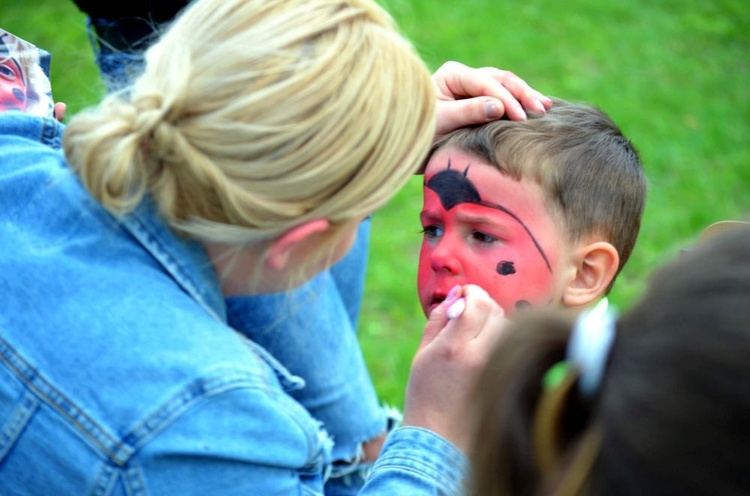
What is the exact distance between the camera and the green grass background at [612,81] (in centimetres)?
378

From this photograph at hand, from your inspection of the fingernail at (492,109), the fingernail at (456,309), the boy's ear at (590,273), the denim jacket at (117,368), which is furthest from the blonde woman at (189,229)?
the boy's ear at (590,273)

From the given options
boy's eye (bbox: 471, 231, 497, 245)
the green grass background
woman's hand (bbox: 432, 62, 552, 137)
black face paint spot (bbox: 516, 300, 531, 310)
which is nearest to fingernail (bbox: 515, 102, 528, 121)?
woman's hand (bbox: 432, 62, 552, 137)

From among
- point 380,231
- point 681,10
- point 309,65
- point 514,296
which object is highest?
point 309,65

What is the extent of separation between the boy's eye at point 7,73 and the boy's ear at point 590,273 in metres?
1.27

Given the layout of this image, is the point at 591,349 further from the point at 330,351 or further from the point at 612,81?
the point at 612,81

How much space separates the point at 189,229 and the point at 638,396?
0.76m

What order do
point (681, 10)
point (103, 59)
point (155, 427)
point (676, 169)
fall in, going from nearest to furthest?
point (155, 427) → point (103, 59) → point (676, 169) → point (681, 10)

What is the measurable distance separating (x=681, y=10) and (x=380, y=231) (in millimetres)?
4192

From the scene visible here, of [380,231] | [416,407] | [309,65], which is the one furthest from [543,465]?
[380,231]

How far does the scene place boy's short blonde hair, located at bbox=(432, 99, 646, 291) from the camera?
1.80 meters

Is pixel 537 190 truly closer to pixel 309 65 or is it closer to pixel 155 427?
Result: pixel 309 65

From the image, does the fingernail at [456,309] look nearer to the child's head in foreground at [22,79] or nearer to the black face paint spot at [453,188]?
the black face paint spot at [453,188]

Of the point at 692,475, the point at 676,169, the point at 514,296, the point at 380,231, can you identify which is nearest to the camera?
the point at 692,475

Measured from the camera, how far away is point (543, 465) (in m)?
1.04
